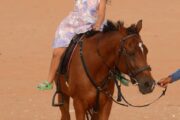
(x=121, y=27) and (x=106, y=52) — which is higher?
(x=121, y=27)

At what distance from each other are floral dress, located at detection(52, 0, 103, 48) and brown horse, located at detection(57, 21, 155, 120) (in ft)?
0.79

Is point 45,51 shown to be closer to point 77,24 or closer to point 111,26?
point 77,24

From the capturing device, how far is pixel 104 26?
7.15 metres

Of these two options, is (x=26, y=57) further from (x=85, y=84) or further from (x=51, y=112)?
(x=85, y=84)

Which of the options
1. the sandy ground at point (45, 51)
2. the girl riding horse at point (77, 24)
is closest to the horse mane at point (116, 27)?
the girl riding horse at point (77, 24)

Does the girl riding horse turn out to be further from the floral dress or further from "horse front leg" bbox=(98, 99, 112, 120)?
"horse front leg" bbox=(98, 99, 112, 120)

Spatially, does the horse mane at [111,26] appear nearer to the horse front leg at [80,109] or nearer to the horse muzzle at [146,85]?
the horse muzzle at [146,85]

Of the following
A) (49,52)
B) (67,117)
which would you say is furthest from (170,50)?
(67,117)

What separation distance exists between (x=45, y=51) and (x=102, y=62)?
10.5 meters

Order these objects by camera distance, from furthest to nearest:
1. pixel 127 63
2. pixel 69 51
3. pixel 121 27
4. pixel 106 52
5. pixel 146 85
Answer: pixel 69 51 < pixel 106 52 < pixel 121 27 < pixel 127 63 < pixel 146 85

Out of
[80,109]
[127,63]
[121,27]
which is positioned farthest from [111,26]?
[80,109]

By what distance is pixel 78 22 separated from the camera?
764 cm

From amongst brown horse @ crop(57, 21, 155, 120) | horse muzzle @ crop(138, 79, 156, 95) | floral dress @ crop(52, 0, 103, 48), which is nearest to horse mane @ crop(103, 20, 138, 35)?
brown horse @ crop(57, 21, 155, 120)

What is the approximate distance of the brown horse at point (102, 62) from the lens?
663 centimetres
